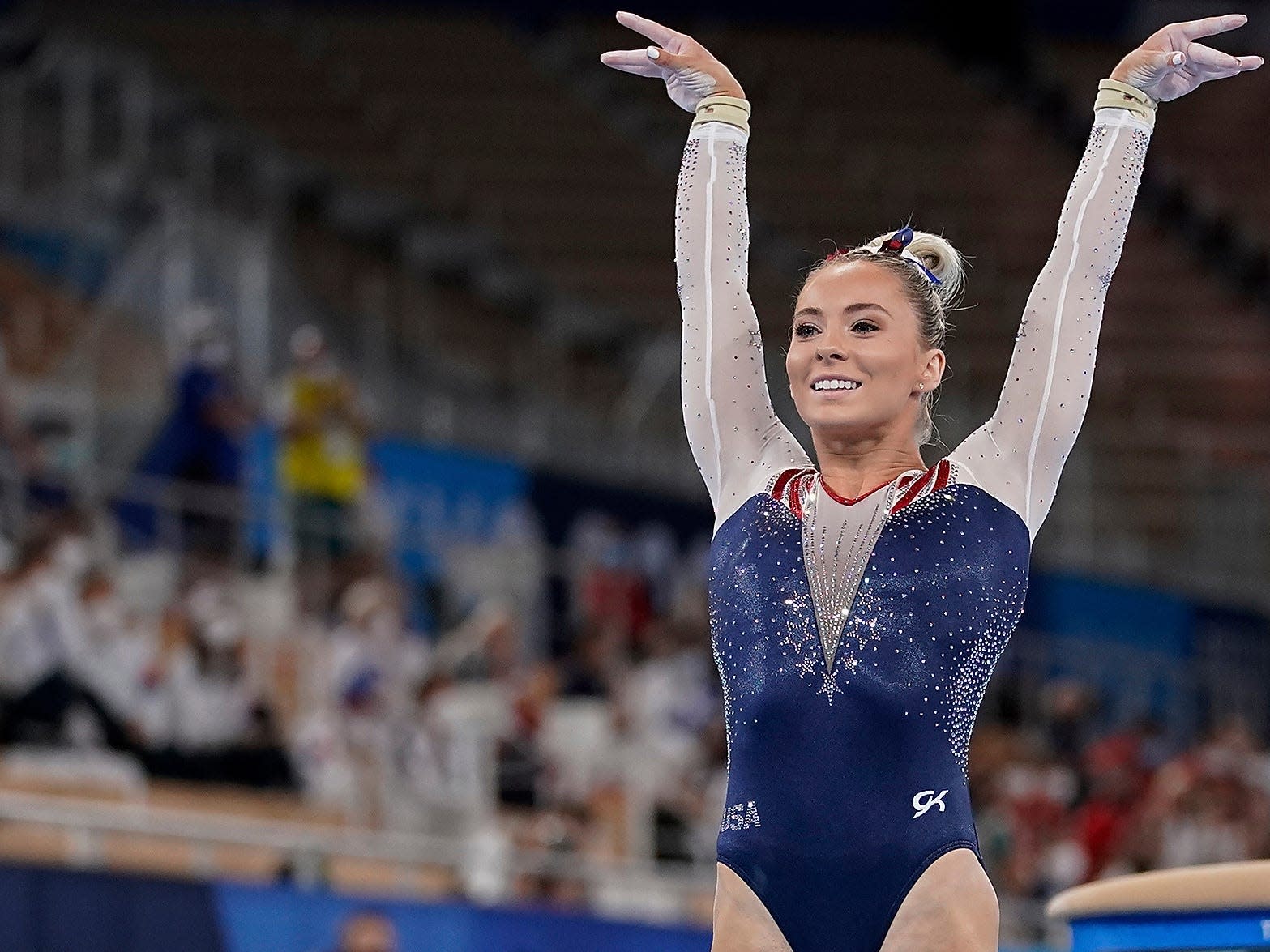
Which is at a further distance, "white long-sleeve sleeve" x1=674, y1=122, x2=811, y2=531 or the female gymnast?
"white long-sleeve sleeve" x1=674, y1=122, x2=811, y2=531

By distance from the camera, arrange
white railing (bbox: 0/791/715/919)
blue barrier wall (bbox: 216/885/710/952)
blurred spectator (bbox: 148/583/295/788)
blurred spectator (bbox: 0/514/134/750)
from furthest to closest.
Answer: blurred spectator (bbox: 148/583/295/788) < blurred spectator (bbox: 0/514/134/750) < blue barrier wall (bbox: 216/885/710/952) < white railing (bbox: 0/791/715/919)

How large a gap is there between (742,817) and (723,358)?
2.21 feet

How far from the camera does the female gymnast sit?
2.82 m

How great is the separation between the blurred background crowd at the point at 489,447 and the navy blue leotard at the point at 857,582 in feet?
2.89

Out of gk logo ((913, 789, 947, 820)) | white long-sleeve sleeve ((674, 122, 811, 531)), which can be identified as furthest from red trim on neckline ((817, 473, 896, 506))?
gk logo ((913, 789, 947, 820))

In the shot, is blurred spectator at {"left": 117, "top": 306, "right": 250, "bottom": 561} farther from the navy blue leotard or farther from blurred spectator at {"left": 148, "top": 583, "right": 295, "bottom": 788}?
the navy blue leotard

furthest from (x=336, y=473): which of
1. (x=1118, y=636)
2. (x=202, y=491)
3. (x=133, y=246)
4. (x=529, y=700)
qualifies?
(x=1118, y=636)

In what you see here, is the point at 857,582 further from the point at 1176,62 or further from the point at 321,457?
the point at 321,457

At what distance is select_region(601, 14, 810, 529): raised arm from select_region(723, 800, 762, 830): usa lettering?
0.44 metres

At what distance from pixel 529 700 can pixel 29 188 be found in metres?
4.92

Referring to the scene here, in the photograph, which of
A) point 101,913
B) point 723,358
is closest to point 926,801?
point 723,358

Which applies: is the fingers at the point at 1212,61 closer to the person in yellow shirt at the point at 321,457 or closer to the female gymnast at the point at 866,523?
the female gymnast at the point at 866,523

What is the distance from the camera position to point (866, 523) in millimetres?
2998

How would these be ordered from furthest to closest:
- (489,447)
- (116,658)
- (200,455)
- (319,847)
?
(489,447), (200,455), (116,658), (319,847)
